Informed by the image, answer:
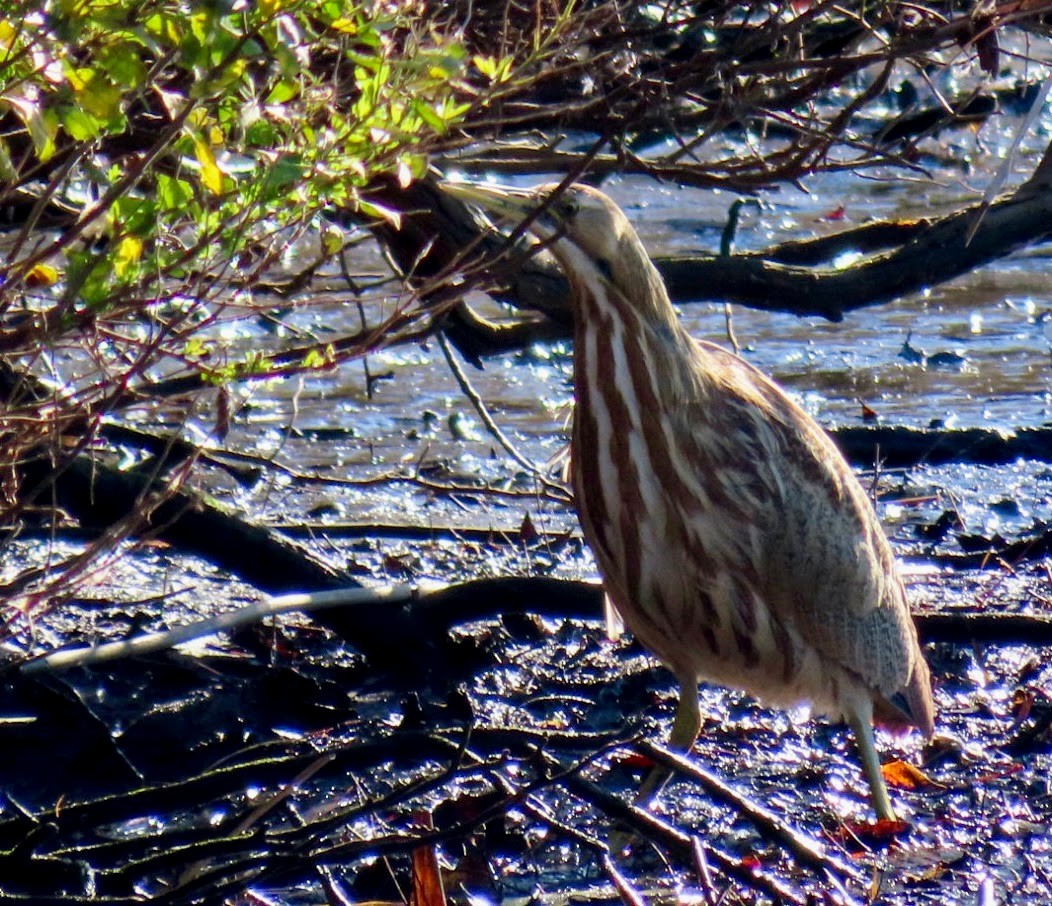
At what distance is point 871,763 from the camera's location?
381 cm

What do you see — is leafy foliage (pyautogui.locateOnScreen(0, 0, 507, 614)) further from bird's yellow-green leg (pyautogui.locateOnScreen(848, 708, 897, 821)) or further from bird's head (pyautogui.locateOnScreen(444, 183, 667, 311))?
bird's yellow-green leg (pyautogui.locateOnScreen(848, 708, 897, 821))

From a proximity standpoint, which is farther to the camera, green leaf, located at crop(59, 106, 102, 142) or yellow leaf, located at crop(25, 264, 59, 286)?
yellow leaf, located at crop(25, 264, 59, 286)

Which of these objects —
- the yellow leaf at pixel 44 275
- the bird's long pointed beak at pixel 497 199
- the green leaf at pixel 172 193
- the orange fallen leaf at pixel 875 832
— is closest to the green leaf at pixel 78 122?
the green leaf at pixel 172 193

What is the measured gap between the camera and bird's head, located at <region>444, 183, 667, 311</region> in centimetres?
331

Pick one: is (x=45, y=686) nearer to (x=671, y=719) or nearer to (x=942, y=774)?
(x=671, y=719)

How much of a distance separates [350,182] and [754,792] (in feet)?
Answer: 5.92

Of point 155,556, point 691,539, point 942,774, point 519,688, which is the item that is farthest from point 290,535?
point 942,774

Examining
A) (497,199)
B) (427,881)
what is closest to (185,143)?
(497,199)

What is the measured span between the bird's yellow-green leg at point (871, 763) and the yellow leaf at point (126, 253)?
2.02 m

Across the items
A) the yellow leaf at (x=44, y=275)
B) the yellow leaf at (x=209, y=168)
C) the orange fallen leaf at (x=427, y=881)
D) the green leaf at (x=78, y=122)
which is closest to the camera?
the green leaf at (x=78, y=122)

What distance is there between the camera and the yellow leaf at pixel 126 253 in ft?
7.91

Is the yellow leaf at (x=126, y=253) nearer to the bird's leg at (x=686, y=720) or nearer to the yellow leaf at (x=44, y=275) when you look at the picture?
the yellow leaf at (x=44, y=275)

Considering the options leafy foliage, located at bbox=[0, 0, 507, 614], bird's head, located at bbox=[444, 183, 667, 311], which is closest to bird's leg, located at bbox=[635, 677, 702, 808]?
bird's head, located at bbox=[444, 183, 667, 311]

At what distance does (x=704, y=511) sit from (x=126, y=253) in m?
1.62
